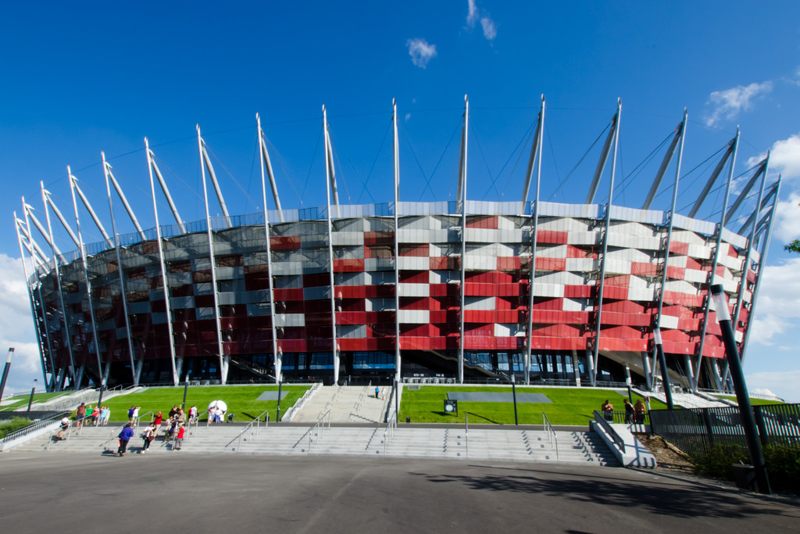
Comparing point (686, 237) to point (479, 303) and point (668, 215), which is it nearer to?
point (668, 215)

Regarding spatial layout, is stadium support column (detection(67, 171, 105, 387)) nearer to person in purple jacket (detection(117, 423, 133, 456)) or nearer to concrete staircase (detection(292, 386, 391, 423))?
concrete staircase (detection(292, 386, 391, 423))

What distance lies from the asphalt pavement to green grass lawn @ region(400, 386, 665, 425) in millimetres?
22953

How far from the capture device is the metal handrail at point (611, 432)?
2154 cm

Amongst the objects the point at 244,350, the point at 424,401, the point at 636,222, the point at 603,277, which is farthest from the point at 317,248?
the point at 636,222

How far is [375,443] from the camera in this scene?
86.4ft

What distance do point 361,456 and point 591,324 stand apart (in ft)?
144

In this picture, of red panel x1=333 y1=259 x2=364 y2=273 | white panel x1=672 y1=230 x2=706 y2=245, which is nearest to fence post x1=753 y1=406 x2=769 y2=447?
red panel x1=333 y1=259 x2=364 y2=273

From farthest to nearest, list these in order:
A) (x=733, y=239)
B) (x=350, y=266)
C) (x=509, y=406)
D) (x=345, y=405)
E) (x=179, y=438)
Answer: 1. (x=733, y=239)
2. (x=350, y=266)
3. (x=345, y=405)
4. (x=509, y=406)
5. (x=179, y=438)

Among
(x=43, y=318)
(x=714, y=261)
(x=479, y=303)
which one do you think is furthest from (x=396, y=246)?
(x=43, y=318)

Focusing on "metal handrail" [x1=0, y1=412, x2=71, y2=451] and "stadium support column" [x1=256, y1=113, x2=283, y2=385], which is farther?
"stadium support column" [x1=256, y1=113, x2=283, y2=385]

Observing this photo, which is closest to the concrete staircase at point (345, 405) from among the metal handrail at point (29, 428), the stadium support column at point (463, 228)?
the stadium support column at point (463, 228)

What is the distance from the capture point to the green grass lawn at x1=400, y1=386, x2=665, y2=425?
36.6 metres

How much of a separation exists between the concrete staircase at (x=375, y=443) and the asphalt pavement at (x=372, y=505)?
9992 mm

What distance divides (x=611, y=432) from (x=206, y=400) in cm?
3823
